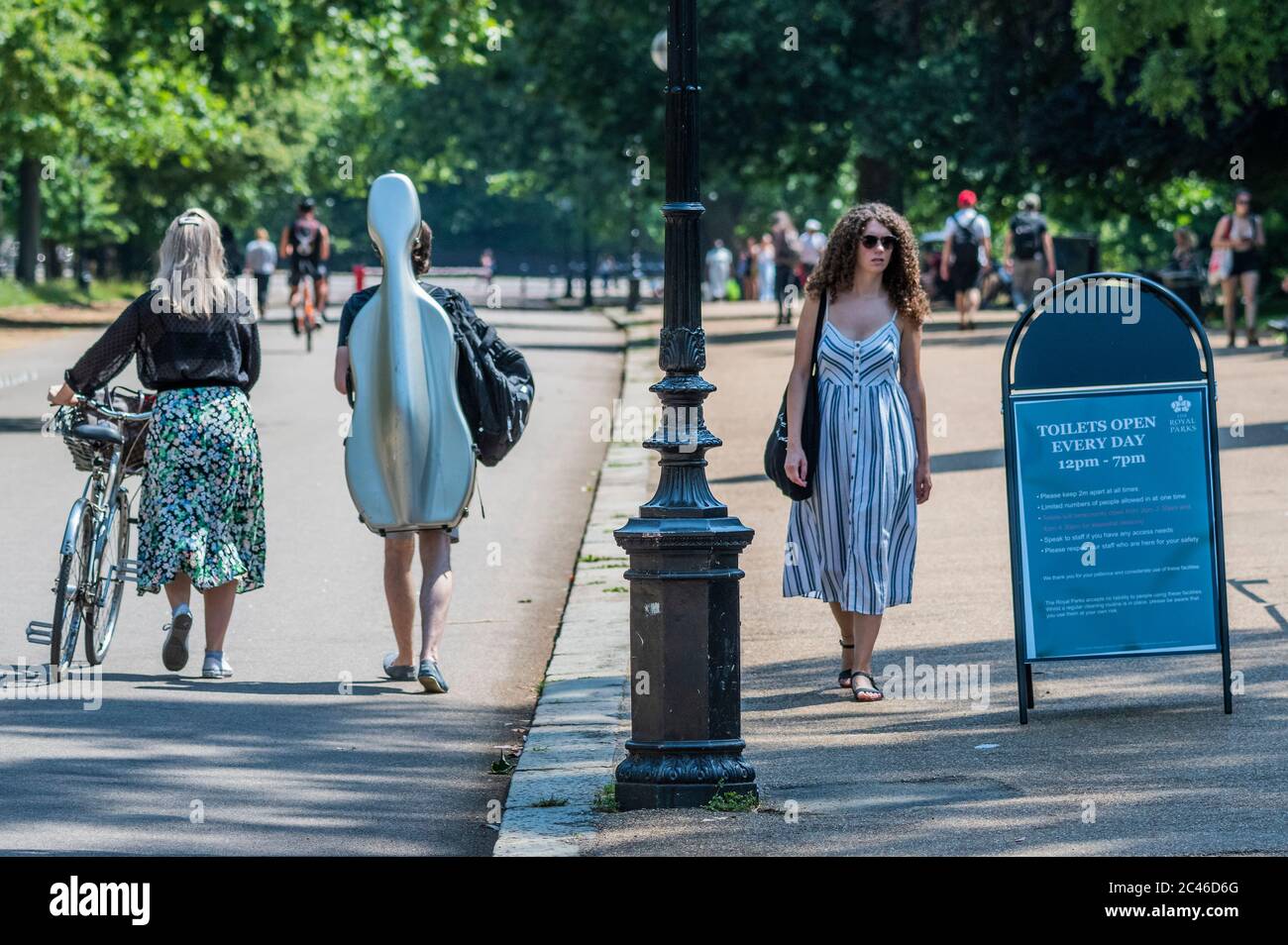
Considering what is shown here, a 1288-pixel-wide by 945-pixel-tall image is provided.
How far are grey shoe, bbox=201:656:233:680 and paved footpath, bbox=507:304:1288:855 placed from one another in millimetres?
1759

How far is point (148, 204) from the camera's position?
208 ft

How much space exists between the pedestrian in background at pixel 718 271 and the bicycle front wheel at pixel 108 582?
155 ft

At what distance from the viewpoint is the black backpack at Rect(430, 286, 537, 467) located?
8320 millimetres

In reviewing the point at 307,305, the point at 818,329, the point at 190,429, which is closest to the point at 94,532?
the point at 190,429

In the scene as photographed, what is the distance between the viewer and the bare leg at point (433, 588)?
8359 mm

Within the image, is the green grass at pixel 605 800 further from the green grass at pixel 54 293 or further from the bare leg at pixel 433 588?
the green grass at pixel 54 293

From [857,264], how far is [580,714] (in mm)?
→ 1862

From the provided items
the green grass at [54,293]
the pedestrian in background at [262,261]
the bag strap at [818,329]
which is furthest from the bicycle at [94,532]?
the pedestrian in background at [262,261]

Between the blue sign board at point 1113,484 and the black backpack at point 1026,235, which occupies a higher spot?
the black backpack at point 1026,235

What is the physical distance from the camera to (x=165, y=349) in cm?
847
